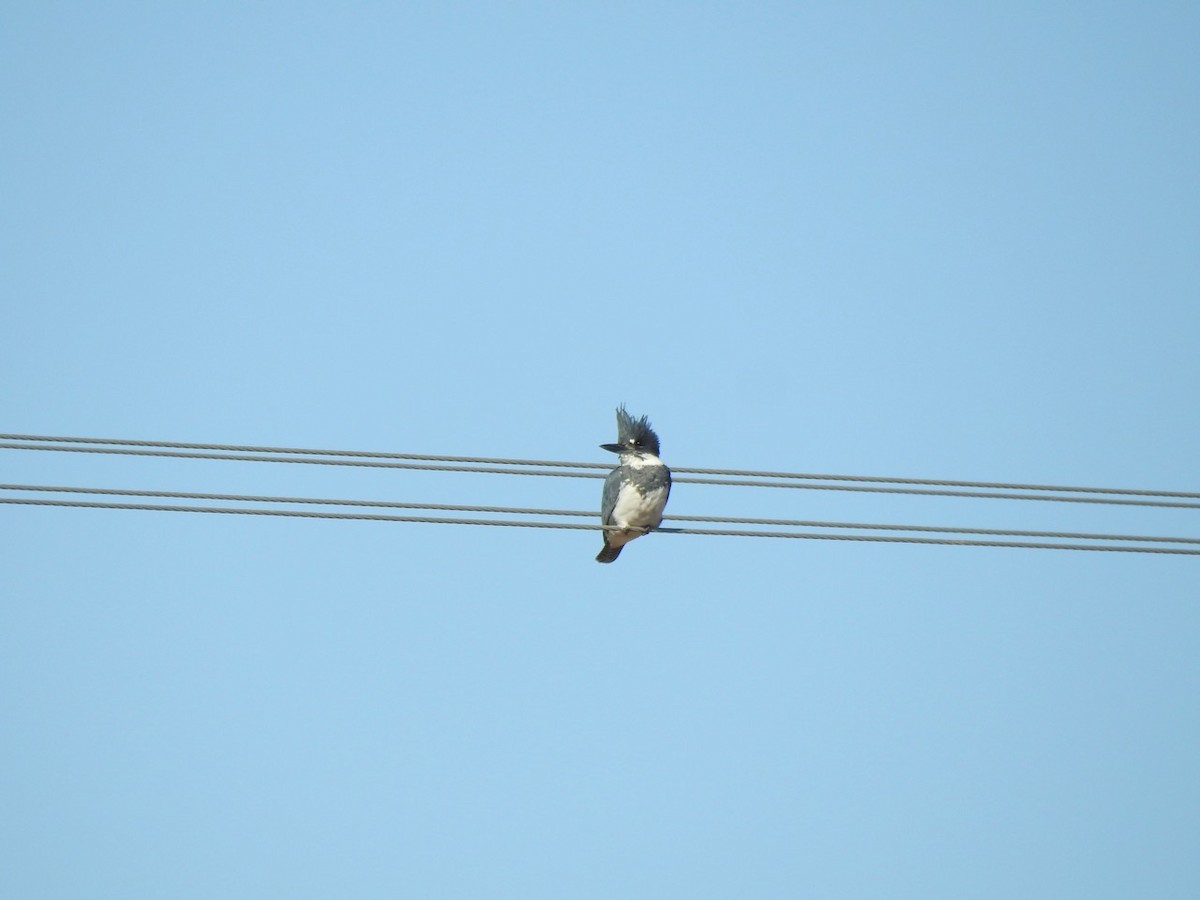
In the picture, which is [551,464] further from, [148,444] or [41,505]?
[41,505]

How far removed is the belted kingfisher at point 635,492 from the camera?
33.1 ft

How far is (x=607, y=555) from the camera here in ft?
34.8

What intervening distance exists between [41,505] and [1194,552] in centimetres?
528

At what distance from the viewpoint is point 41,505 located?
7.38m

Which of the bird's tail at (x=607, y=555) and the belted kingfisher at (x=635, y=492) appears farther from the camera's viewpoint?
the bird's tail at (x=607, y=555)

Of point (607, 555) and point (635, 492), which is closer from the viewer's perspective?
point (635, 492)

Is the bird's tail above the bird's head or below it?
below

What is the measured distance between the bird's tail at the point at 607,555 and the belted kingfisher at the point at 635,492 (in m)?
0.07

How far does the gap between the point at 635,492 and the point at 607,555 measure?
69 cm

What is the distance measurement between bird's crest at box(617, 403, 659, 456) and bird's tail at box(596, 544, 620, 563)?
68cm

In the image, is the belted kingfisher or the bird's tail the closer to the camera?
the belted kingfisher

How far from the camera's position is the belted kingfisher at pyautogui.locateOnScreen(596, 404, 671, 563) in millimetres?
10086

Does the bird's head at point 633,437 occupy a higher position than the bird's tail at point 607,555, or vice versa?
the bird's head at point 633,437

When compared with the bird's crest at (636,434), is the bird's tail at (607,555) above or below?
below
